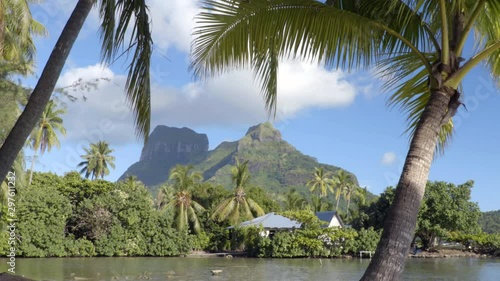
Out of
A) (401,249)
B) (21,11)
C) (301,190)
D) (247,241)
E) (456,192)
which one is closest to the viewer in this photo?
(401,249)

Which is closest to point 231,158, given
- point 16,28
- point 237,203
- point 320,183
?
point 320,183

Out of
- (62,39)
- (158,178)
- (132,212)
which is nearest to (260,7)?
(62,39)

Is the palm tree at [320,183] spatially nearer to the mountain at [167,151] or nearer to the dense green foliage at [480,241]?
the dense green foliage at [480,241]

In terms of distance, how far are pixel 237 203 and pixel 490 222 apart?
220ft

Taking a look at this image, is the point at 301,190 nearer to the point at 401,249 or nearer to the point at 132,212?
the point at 132,212

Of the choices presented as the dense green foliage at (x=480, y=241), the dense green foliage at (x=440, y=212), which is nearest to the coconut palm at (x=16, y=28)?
the dense green foliage at (x=440, y=212)

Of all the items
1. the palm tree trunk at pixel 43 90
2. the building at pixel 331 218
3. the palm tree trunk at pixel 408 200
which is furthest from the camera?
the building at pixel 331 218

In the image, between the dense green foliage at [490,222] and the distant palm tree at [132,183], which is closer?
the distant palm tree at [132,183]

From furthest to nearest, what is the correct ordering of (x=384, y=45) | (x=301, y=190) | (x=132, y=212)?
(x=301, y=190), (x=132, y=212), (x=384, y=45)

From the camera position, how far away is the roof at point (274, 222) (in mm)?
39344

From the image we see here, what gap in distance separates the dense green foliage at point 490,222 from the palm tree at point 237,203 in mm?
56466

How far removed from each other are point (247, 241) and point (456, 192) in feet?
62.5

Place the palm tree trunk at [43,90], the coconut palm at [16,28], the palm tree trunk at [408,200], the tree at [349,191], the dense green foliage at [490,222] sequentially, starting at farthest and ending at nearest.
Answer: the dense green foliage at [490,222] < the tree at [349,191] < the coconut palm at [16,28] < the palm tree trunk at [43,90] < the palm tree trunk at [408,200]

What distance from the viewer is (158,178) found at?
169 meters
